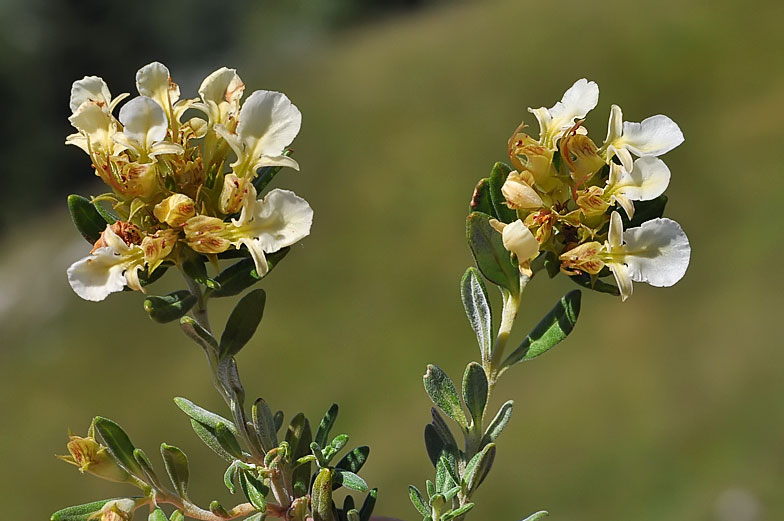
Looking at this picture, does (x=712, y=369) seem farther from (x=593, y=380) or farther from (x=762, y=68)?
Answer: (x=762, y=68)

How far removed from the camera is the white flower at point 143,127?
1.16 m

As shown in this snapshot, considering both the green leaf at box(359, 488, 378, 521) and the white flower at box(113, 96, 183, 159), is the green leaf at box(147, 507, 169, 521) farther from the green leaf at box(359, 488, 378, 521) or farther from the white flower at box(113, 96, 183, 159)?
the white flower at box(113, 96, 183, 159)

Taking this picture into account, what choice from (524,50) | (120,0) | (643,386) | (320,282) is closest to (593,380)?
(643,386)

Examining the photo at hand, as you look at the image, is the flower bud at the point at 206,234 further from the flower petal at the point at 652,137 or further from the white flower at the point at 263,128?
the flower petal at the point at 652,137

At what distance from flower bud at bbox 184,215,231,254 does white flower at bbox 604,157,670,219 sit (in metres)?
0.56

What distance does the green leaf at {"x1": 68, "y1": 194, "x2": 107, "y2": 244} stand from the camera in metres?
1.26

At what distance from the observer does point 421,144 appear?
12641mm

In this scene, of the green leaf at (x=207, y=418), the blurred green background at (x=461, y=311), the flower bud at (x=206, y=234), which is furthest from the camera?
the blurred green background at (x=461, y=311)

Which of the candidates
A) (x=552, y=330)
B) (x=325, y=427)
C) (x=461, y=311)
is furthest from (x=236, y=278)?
(x=461, y=311)

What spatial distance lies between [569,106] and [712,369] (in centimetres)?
735

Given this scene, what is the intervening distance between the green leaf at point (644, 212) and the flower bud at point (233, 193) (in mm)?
581

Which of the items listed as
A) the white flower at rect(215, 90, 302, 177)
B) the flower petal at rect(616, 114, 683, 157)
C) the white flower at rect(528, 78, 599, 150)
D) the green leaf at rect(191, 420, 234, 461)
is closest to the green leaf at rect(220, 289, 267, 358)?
the green leaf at rect(191, 420, 234, 461)

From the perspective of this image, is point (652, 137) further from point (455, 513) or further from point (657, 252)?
point (455, 513)

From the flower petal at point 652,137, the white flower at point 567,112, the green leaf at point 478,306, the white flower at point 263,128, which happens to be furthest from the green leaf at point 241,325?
the flower petal at point 652,137
